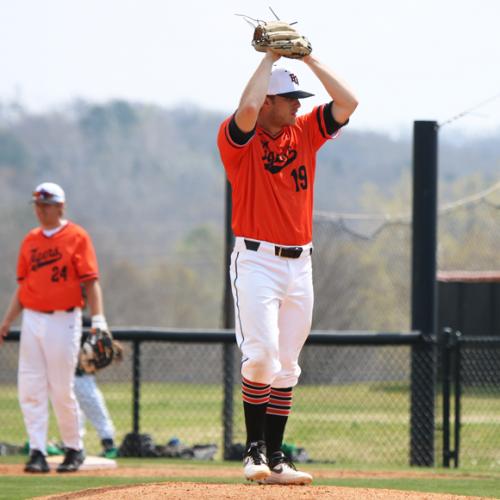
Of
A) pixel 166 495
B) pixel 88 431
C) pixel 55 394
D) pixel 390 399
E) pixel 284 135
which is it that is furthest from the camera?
pixel 88 431

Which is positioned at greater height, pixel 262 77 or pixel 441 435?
pixel 262 77

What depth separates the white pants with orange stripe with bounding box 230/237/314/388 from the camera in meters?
6.55

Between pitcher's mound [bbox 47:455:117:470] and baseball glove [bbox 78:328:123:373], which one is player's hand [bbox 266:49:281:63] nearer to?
baseball glove [bbox 78:328:123:373]

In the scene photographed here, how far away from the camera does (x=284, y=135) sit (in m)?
6.80

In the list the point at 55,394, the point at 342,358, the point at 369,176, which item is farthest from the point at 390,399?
the point at 369,176

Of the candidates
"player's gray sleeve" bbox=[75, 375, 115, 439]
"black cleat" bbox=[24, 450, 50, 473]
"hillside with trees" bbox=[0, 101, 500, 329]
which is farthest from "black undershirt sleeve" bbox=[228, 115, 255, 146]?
"hillside with trees" bbox=[0, 101, 500, 329]

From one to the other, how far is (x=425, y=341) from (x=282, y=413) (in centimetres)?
381

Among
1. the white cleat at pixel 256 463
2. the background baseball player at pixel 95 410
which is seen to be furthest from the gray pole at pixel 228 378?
the white cleat at pixel 256 463

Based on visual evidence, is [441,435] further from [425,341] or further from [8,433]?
[8,433]

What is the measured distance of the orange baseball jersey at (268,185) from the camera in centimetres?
661

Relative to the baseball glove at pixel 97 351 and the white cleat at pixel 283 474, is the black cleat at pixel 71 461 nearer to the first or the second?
the baseball glove at pixel 97 351

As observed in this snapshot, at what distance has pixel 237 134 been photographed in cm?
652

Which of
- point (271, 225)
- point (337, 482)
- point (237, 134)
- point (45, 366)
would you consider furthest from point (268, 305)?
point (45, 366)

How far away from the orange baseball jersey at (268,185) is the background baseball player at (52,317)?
2606 mm
